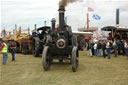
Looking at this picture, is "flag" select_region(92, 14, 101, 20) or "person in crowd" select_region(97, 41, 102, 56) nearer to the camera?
"person in crowd" select_region(97, 41, 102, 56)

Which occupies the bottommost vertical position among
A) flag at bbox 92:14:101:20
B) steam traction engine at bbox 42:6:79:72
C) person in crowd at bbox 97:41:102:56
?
person in crowd at bbox 97:41:102:56

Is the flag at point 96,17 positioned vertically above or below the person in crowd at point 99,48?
above

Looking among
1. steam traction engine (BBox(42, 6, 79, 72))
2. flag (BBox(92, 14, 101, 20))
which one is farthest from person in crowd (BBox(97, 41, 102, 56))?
flag (BBox(92, 14, 101, 20))

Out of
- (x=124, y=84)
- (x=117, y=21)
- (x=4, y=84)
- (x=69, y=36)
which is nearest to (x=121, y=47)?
(x=69, y=36)

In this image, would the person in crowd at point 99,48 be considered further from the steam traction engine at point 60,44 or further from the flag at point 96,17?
the flag at point 96,17

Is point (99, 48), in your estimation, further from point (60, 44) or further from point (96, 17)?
point (96, 17)

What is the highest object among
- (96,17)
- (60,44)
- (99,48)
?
(96,17)

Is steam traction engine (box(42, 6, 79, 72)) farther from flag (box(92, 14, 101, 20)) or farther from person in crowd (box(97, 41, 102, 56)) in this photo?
flag (box(92, 14, 101, 20))

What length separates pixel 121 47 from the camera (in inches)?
458

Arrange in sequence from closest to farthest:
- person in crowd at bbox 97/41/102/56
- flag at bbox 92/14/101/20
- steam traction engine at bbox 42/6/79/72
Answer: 1. steam traction engine at bbox 42/6/79/72
2. person in crowd at bbox 97/41/102/56
3. flag at bbox 92/14/101/20

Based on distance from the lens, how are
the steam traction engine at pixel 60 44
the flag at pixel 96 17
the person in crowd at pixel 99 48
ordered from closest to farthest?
the steam traction engine at pixel 60 44 < the person in crowd at pixel 99 48 < the flag at pixel 96 17

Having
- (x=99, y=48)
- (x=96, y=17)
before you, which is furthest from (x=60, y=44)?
(x=96, y=17)

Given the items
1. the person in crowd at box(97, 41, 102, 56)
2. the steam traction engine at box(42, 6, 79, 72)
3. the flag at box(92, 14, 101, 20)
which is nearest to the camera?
the steam traction engine at box(42, 6, 79, 72)

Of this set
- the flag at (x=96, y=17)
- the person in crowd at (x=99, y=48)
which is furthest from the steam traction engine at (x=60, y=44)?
the flag at (x=96, y=17)
